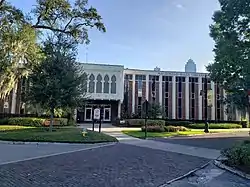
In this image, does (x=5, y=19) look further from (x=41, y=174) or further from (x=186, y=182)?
(x=186, y=182)

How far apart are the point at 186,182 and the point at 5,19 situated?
20899mm

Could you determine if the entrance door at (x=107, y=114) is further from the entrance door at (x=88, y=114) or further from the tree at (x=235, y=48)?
the tree at (x=235, y=48)

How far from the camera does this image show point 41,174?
26.5 feet

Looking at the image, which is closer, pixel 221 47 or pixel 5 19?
pixel 221 47

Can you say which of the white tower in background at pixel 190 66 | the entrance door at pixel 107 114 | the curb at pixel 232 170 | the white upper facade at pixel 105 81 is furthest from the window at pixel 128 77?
the curb at pixel 232 170

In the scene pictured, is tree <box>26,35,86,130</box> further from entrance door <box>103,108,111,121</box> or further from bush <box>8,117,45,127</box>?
entrance door <box>103,108,111,121</box>

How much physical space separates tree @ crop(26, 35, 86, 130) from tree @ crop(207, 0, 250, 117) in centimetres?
1033

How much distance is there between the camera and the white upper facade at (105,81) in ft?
144

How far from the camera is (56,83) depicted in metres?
20.5

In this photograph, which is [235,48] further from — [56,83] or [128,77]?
[128,77]

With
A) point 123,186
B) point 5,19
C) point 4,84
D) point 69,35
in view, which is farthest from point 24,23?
point 123,186

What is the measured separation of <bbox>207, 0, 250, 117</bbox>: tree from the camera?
18703 millimetres

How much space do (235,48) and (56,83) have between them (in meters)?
12.2

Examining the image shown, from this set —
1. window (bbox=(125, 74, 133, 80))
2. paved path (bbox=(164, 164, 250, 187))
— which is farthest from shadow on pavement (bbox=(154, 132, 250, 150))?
window (bbox=(125, 74, 133, 80))
